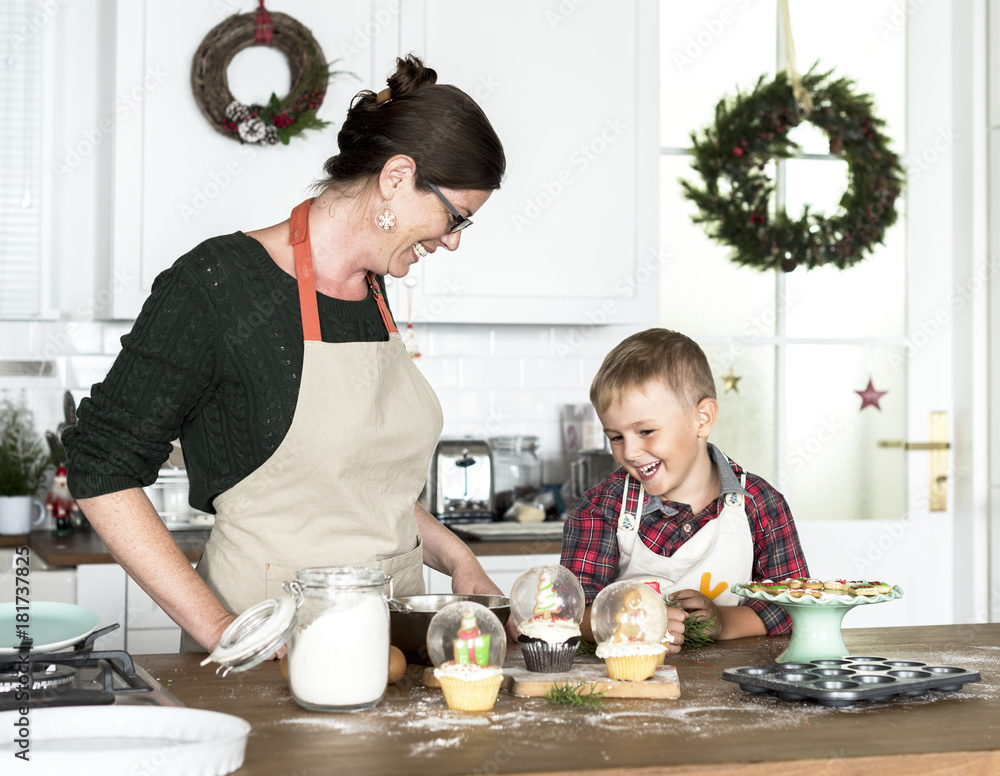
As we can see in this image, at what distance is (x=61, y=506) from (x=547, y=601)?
80.5 inches

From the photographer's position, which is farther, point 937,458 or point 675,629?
point 937,458

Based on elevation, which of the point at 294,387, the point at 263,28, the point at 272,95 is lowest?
the point at 294,387

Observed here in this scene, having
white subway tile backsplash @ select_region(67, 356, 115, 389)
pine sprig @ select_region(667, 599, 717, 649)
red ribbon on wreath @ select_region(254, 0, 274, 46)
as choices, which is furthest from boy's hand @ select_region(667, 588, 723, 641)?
white subway tile backsplash @ select_region(67, 356, 115, 389)

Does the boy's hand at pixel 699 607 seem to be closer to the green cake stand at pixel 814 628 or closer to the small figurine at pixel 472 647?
the green cake stand at pixel 814 628

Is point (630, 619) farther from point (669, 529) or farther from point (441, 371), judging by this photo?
point (441, 371)

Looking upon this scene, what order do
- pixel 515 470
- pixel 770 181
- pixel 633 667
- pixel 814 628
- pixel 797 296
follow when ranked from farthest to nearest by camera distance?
pixel 797 296 < pixel 770 181 < pixel 515 470 < pixel 814 628 < pixel 633 667

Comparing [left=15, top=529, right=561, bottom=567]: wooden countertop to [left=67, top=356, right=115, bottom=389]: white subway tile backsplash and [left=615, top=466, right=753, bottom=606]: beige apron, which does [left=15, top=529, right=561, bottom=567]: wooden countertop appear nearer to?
[left=67, top=356, right=115, bottom=389]: white subway tile backsplash

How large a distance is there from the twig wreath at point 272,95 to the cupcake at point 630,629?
2.01m

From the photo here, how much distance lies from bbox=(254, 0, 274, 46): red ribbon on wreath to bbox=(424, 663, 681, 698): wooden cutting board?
7.05ft

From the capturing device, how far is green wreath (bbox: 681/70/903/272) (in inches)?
137

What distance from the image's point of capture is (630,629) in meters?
1.19

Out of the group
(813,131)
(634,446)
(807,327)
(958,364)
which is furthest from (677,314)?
(634,446)


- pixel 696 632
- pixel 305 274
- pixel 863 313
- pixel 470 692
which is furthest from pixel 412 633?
pixel 863 313

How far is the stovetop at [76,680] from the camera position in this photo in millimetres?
1001
